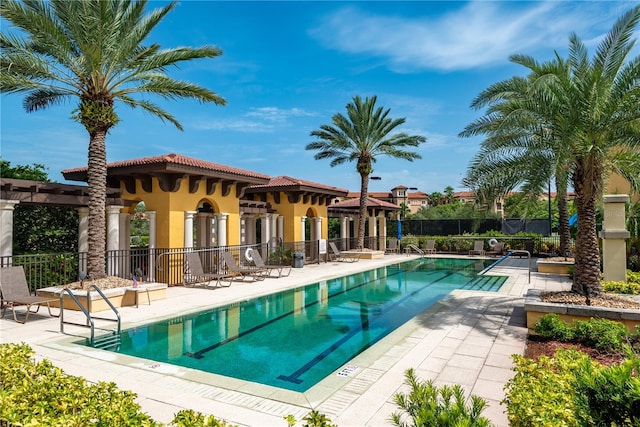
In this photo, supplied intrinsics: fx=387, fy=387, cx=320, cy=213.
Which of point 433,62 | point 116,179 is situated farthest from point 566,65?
point 116,179

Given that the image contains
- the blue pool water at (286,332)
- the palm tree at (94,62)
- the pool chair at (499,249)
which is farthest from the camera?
the pool chair at (499,249)

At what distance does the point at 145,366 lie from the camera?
5988 mm

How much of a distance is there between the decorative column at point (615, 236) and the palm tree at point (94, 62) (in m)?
12.8

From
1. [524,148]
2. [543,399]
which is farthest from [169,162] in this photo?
[543,399]

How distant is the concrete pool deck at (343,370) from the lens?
173 inches

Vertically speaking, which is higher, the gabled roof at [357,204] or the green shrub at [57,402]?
the gabled roof at [357,204]

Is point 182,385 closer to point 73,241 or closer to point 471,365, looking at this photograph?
point 471,365

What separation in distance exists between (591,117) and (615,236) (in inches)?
204

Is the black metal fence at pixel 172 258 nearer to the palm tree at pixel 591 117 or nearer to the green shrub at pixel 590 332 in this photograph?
the green shrub at pixel 590 332

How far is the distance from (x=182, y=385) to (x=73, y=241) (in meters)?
15.7

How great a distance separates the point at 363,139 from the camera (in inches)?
967

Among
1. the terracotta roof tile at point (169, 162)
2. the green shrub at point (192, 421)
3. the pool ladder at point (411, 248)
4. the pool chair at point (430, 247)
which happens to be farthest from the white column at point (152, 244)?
the pool chair at point (430, 247)

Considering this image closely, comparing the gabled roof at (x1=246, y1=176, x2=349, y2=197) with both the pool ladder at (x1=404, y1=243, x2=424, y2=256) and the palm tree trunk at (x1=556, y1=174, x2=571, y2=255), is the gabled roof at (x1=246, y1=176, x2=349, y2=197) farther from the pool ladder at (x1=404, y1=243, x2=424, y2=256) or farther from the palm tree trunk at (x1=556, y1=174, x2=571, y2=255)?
the palm tree trunk at (x1=556, y1=174, x2=571, y2=255)

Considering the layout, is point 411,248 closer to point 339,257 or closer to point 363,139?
point 339,257
